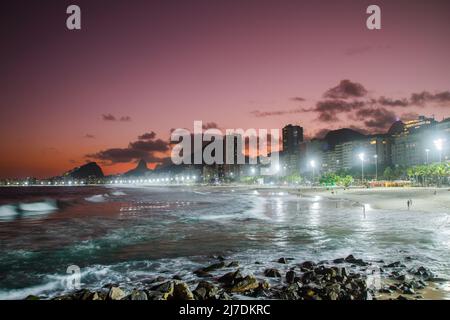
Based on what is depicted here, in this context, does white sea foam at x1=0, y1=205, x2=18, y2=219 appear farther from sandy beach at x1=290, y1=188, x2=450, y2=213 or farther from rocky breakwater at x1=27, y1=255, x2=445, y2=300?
sandy beach at x1=290, y1=188, x2=450, y2=213

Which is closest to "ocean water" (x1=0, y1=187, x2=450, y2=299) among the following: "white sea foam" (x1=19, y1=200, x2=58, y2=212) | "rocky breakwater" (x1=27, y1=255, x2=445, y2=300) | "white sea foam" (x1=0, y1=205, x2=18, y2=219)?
"rocky breakwater" (x1=27, y1=255, x2=445, y2=300)

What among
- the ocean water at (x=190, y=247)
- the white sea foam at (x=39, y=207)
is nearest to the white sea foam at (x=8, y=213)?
the white sea foam at (x=39, y=207)

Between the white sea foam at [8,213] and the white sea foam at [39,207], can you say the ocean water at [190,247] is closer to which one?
the white sea foam at [8,213]

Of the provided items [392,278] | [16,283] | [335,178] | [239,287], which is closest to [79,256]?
Answer: [16,283]

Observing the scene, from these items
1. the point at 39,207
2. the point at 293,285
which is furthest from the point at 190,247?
the point at 39,207

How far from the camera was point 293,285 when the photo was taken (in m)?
10.3

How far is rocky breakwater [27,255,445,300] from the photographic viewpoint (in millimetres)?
9453

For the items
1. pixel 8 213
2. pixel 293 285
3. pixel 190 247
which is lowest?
pixel 8 213

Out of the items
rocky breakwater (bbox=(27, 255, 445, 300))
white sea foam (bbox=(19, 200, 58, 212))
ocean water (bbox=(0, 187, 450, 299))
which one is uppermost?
rocky breakwater (bbox=(27, 255, 445, 300))

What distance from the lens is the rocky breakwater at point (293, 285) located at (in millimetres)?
9453

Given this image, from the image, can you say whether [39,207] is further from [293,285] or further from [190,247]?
[293,285]

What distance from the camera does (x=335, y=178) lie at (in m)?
110
